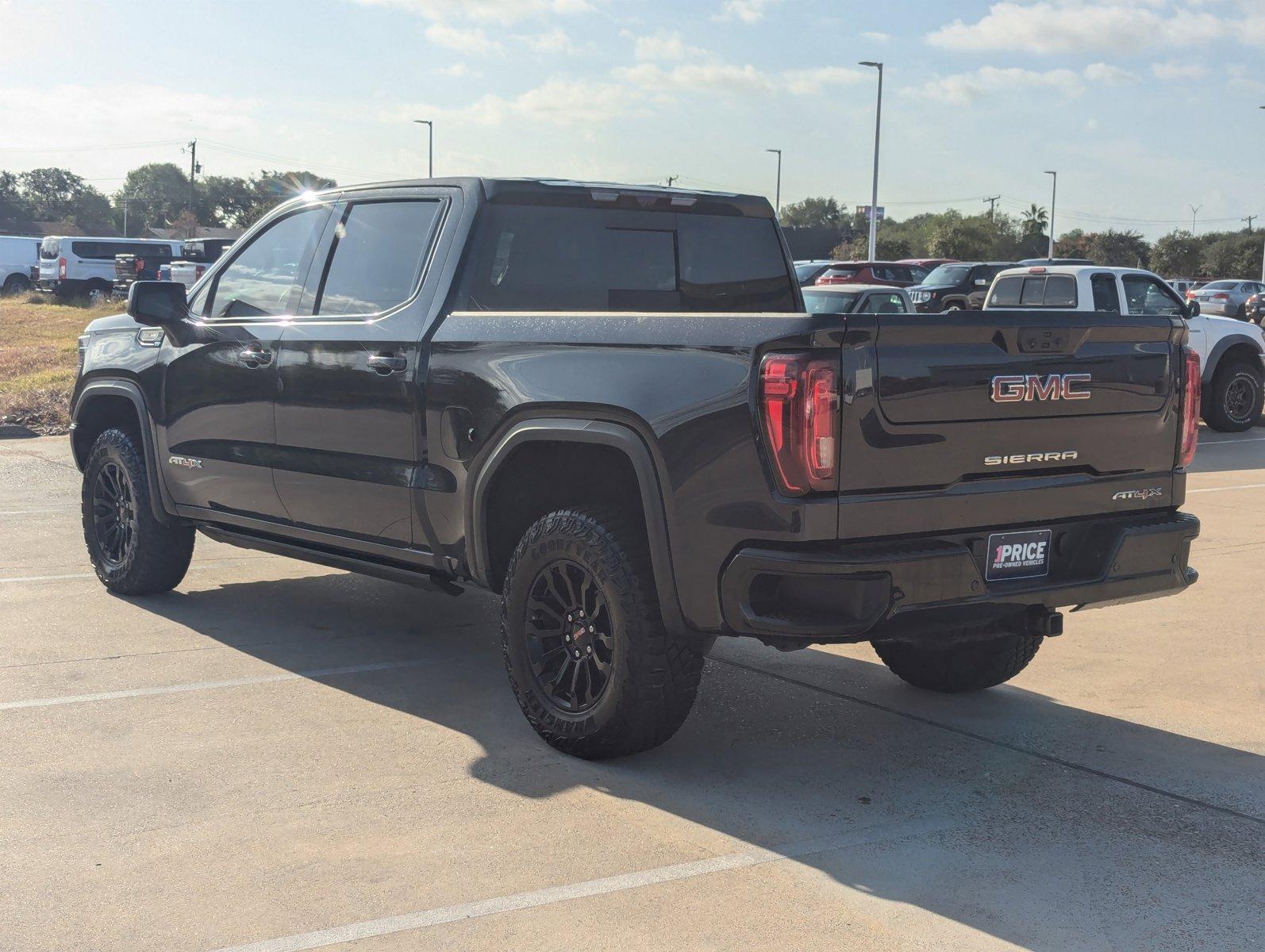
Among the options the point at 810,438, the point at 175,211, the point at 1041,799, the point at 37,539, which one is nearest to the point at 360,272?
the point at 810,438

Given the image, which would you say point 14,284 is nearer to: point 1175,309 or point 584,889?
point 1175,309

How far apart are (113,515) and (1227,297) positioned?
35117 millimetres

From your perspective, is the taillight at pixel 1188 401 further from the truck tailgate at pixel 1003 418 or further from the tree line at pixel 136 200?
the tree line at pixel 136 200

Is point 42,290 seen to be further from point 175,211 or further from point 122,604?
point 175,211

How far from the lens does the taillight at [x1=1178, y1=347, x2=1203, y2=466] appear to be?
484 cm

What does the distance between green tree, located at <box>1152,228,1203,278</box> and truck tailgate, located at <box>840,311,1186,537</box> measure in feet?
265

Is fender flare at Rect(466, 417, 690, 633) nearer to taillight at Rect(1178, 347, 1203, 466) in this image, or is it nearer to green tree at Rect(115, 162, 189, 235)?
taillight at Rect(1178, 347, 1203, 466)

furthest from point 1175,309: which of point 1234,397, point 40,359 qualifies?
point 40,359

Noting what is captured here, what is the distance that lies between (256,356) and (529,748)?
2.25 meters

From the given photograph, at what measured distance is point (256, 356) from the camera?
5.99m

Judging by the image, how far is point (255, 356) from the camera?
6.00m

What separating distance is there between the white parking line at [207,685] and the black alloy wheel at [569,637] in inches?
53.1

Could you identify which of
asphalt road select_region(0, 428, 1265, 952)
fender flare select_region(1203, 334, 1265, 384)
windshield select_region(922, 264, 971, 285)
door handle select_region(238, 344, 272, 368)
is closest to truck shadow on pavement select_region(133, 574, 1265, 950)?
asphalt road select_region(0, 428, 1265, 952)

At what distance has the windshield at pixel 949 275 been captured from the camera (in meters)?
23.4
